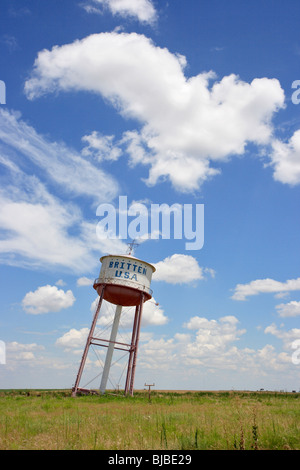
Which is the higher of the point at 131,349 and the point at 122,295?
the point at 122,295

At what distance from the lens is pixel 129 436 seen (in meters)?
9.03

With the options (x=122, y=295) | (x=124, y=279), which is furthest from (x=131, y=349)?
(x=124, y=279)

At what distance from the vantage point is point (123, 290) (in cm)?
3338

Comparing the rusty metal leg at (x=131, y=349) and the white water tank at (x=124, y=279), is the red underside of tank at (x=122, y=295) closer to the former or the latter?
the white water tank at (x=124, y=279)

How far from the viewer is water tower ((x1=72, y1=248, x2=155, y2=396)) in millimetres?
33062

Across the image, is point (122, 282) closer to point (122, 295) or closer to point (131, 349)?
point (122, 295)

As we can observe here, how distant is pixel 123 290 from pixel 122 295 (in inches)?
28.1

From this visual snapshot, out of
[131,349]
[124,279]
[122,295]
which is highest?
[124,279]

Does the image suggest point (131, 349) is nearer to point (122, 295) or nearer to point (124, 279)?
point (122, 295)

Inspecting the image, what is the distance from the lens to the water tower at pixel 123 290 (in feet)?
108

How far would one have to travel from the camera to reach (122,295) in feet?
111
